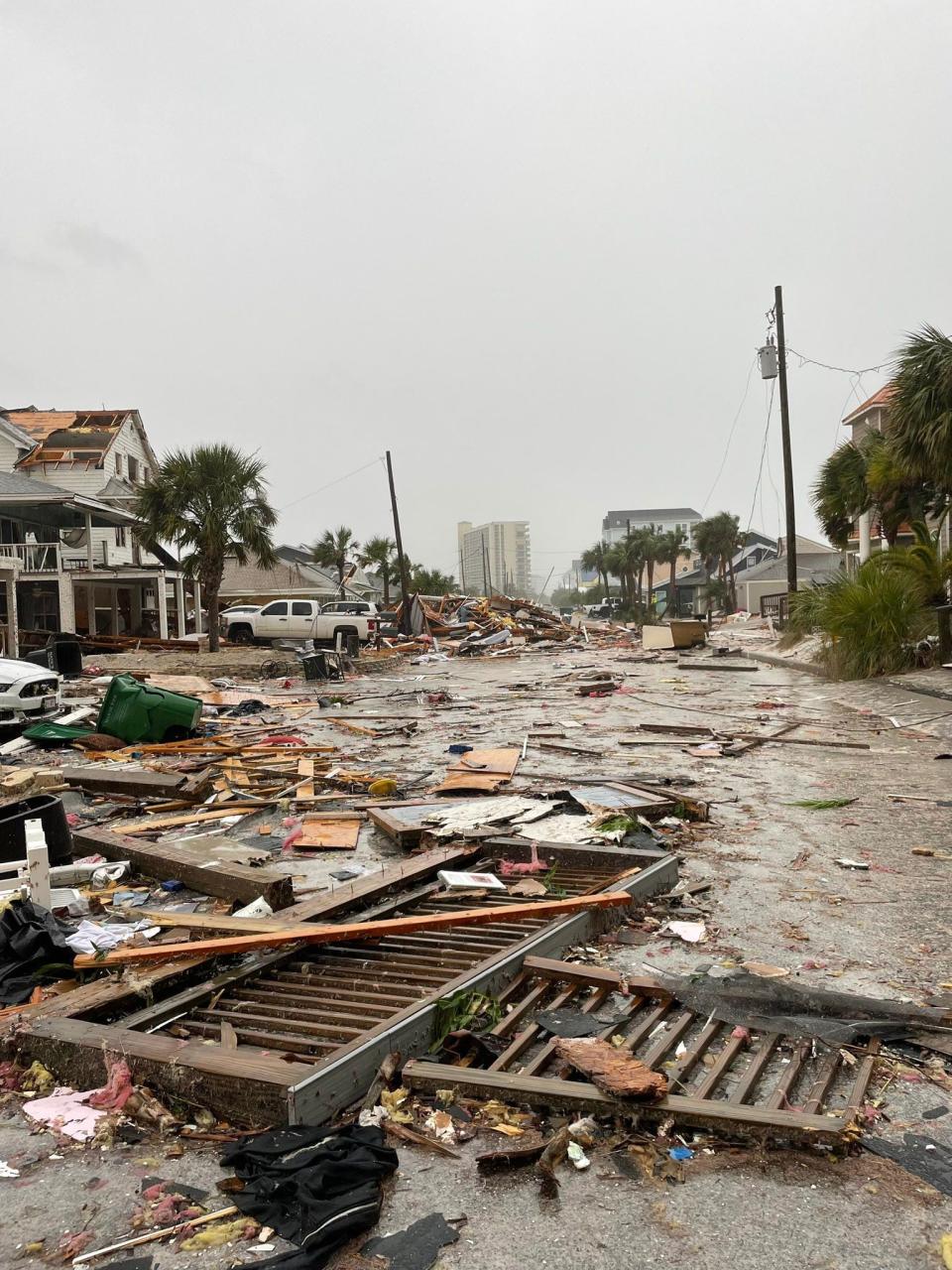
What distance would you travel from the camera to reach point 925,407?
16500 mm

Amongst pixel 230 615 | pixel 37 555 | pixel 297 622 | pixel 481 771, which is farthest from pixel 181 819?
pixel 230 615

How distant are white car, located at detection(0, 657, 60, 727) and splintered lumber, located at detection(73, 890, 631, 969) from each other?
1018 cm

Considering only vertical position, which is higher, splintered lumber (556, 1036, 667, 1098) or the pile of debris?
the pile of debris

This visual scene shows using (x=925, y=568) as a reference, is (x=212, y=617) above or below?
below

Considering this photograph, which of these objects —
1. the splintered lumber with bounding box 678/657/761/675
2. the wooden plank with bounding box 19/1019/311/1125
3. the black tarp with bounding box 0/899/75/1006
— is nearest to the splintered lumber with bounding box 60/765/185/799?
the black tarp with bounding box 0/899/75/1006

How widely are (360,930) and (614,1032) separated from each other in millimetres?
1418

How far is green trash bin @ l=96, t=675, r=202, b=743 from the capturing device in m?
12.5

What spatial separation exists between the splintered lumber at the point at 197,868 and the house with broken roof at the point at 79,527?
24.5 m

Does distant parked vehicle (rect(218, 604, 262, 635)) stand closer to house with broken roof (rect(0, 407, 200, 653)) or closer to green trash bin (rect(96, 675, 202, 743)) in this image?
house with broken roof (rect(0, 407, 200, 653))

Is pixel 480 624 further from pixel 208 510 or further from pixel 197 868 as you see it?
pixel 197 868

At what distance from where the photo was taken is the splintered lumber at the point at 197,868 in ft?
17.3

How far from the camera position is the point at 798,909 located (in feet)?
16.9

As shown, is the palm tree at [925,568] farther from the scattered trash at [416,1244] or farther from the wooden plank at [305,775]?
the scattered trash at [416,1244]

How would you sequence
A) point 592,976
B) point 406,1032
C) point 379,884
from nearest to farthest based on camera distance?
point 406,1032, point 592,976, point 379,884
